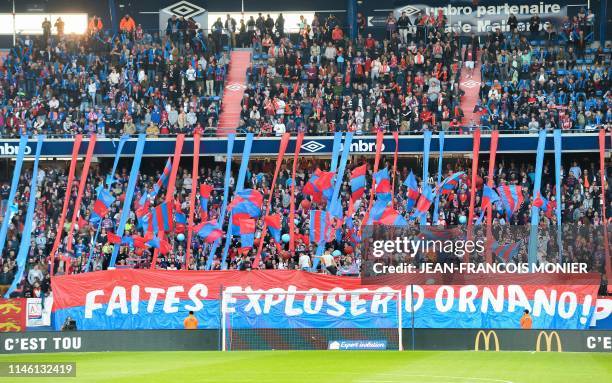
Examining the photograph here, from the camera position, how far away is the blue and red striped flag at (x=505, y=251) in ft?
105

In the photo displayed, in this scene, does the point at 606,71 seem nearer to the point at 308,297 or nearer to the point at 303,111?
the point at 303,111

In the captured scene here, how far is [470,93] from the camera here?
48.6 metres

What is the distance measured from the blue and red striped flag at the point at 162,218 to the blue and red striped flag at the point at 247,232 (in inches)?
91.0

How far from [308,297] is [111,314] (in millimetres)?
5471

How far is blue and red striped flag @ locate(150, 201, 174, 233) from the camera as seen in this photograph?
37.0 m

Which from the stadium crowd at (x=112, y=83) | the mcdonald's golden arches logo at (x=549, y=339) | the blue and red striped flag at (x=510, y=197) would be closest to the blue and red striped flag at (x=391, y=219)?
the blue and red striped flag at (x=510, y=197)

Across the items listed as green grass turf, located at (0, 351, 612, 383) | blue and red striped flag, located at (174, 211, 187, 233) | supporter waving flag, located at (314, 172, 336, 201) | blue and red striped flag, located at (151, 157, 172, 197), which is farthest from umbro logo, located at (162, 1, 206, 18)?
green grass turf, located at (0, 351, 612, 383)

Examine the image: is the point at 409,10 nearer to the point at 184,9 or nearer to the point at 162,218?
the point at 184,9

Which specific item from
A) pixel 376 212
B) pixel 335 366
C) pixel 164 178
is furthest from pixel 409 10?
pixel 335 366

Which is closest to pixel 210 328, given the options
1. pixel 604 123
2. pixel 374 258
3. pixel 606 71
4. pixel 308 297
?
pixel 308 297

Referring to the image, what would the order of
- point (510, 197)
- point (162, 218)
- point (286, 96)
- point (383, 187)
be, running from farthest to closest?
1. point (286, 96)
2. point (383, 187)
3. point (510, 197)
4. point (162, 218)

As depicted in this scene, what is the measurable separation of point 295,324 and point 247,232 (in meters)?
5.98

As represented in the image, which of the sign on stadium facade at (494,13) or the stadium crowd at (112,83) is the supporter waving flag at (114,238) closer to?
the stadium crowd at (112,83)

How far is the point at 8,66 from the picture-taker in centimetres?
4966
